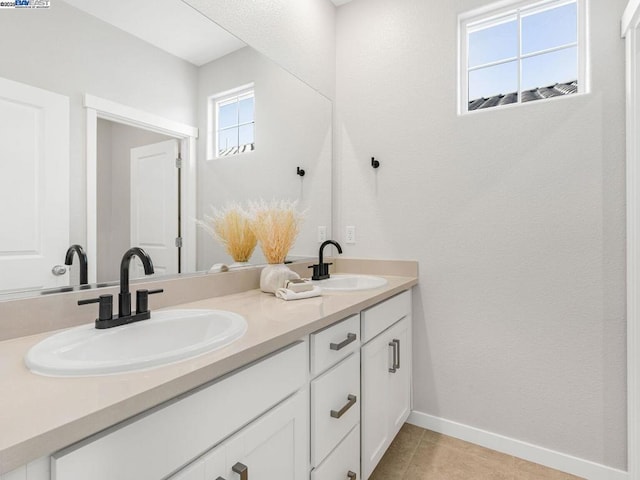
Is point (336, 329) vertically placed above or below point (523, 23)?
below

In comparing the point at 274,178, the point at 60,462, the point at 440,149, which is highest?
the point at 440,149

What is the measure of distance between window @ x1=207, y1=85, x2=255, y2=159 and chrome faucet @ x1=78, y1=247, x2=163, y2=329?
61cm

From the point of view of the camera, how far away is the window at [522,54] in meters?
1.70

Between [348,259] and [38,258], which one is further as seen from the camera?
[348,259]

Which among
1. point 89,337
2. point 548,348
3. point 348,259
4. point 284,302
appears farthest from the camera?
point 348,259

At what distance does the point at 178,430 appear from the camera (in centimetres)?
66

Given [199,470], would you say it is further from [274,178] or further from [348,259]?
[348,259]

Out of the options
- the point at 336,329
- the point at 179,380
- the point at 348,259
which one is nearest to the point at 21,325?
the point at 179,380

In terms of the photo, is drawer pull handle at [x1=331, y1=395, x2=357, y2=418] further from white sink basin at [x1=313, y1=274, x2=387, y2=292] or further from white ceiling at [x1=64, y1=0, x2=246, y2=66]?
white ceiling at [x1=64, y1=0, x2=246, y2=66]

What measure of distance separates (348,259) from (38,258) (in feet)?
5.27

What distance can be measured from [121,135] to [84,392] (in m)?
0.85

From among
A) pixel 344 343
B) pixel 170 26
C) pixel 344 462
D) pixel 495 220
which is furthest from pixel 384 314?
pixel 170 26

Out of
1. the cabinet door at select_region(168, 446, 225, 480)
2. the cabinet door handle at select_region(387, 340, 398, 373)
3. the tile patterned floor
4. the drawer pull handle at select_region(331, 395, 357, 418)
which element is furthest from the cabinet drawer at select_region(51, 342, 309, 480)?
the tile patterned floor

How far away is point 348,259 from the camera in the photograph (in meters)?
2.25
